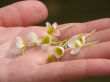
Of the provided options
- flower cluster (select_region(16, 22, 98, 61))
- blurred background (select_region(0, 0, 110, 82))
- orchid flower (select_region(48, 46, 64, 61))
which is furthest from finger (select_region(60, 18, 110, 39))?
blurred background (select_region(0, 0, 110, 82))

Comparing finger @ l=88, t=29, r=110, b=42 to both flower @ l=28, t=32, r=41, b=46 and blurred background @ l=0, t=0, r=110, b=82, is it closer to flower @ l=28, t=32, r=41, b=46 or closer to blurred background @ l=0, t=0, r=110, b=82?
flower @ l=28, t=32, r=41, b=46

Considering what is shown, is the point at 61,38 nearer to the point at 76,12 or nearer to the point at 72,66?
the point at 72,66

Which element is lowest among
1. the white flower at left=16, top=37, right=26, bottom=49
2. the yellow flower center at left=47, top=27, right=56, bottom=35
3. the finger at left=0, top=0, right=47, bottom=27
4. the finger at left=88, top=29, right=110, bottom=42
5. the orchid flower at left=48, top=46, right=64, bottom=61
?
the orchid flower at left=48, top=46, right=64, bottom=61

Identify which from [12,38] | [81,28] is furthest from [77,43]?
[12,38]

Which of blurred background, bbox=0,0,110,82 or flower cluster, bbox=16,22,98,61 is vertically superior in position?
blurred background, bbox=0,0,110,82

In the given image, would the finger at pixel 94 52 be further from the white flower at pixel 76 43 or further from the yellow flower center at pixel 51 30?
the yellow flower center at pixel 51 30

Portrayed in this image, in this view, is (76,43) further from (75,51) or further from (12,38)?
(12,38)
